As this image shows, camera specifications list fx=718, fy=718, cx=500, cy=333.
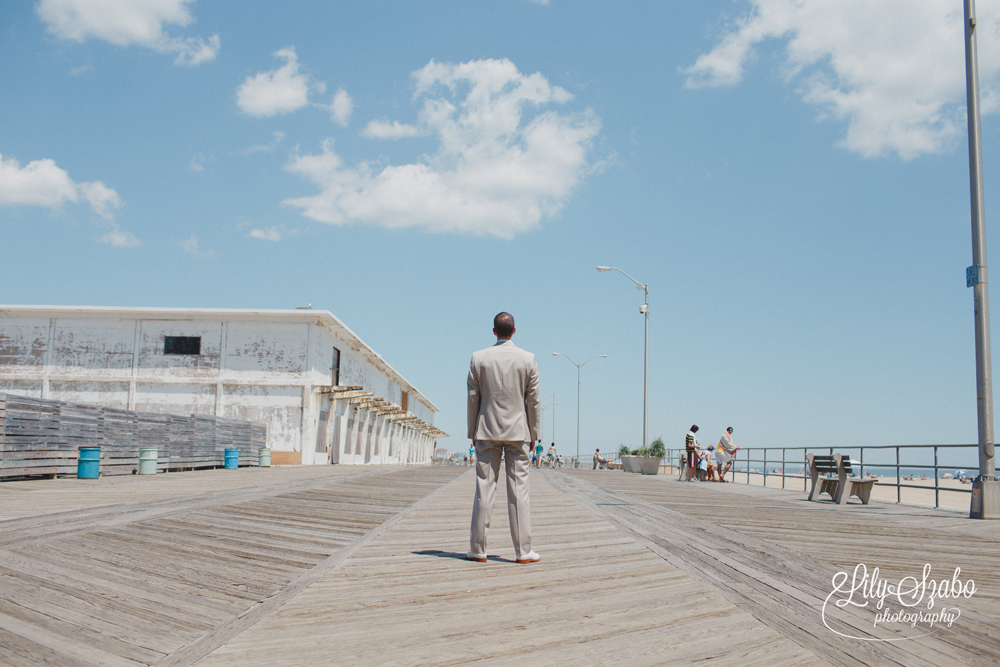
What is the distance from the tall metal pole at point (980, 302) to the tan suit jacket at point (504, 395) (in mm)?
8268

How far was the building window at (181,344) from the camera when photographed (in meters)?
37.6

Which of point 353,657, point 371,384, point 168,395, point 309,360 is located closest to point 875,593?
point 353,657

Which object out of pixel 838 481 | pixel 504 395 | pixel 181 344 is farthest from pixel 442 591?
pixel 181 344

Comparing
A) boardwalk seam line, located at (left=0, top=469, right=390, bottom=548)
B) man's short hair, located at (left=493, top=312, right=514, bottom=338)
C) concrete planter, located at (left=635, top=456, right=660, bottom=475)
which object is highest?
man's short hair, located at (left=493, top=312, right=514, bottom=338)

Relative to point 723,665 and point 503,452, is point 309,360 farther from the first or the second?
point 723,665

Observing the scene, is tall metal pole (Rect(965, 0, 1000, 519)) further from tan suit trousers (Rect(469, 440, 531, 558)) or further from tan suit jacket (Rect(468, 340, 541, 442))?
tan suit jacket (Rect(468, 340, 541, 442))

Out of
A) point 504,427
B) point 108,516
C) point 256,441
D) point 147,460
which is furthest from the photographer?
point 256,441

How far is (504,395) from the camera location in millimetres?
5273

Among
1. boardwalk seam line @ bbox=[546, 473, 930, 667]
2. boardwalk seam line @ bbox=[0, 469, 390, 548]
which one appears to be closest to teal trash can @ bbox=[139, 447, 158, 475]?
boardwalk seam line @ bbox=[0, 469, 390, 548]

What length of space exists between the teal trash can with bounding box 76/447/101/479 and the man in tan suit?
1392cm

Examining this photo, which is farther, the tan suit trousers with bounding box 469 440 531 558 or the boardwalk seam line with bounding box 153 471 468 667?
the tan suit trousers with bounding box 469 440 531 558

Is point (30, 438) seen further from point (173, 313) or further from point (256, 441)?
point (173, 313)

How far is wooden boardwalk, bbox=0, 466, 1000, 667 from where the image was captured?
3209 millimetres

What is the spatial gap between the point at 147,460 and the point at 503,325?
16.9 metres
